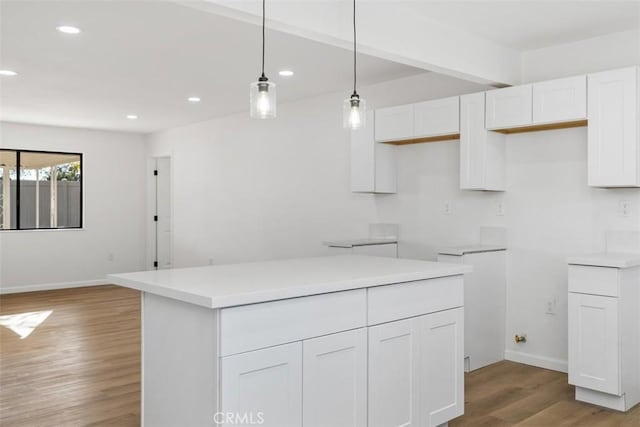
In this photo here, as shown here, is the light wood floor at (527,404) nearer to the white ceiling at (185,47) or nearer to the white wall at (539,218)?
the white wall at (539,218)

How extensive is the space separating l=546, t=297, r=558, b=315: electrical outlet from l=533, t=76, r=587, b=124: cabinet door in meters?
1.34

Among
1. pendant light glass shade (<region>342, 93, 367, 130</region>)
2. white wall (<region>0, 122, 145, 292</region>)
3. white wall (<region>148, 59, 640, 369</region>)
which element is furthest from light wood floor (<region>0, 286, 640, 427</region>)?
white wall (<region>0, 122, 145, 292</region>)

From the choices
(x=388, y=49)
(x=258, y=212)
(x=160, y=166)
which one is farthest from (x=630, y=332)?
(x=160, y=166)

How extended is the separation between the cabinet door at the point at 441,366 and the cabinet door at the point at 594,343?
95cm

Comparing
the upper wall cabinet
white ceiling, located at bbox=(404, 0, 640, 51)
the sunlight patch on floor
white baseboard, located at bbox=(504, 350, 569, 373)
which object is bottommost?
the sunlight patch on floor

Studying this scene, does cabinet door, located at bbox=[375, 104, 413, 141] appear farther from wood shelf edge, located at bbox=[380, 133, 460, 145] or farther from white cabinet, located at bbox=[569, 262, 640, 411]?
white cabinet, located at bbox=[569, 262, 640, 411]

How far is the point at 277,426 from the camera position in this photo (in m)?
2.21

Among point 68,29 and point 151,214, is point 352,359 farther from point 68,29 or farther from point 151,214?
point 151,214

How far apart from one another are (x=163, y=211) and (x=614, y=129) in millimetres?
7048

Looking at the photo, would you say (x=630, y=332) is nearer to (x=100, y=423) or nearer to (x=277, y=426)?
(x=277, y=426)

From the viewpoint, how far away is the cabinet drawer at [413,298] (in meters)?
2.59

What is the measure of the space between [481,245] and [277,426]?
277 centimetres

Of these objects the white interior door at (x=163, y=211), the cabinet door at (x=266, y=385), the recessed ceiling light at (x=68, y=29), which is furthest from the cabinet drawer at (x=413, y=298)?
the white interior door at (x=163, y=211)

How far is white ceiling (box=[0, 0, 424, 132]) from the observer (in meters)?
3.53
